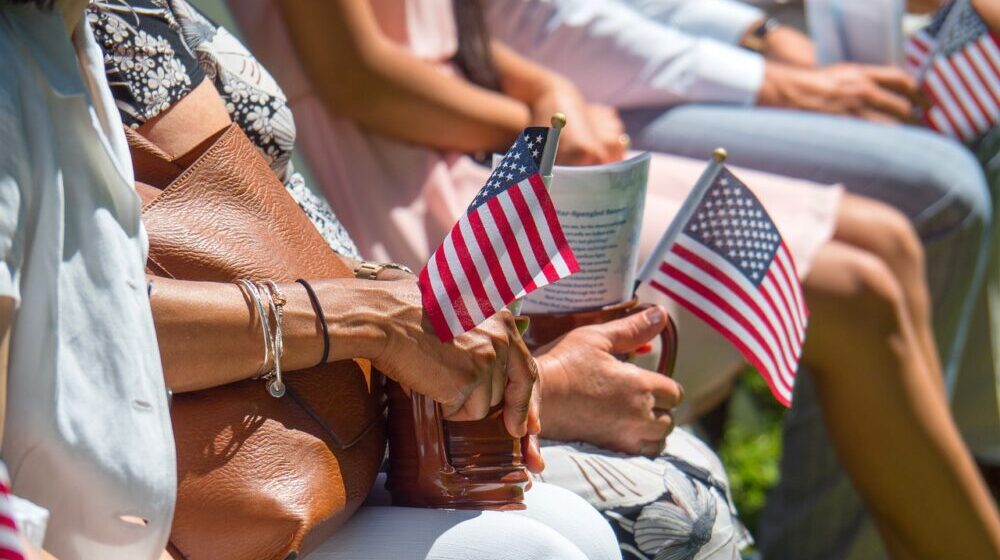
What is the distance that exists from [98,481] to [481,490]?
0.44m

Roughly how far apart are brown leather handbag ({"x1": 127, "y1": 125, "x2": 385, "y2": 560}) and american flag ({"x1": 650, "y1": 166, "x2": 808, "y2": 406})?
0.66 m

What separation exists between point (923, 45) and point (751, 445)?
1.48m

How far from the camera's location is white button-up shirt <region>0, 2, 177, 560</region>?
1.09 meters

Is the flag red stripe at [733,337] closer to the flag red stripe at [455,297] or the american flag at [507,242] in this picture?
the american flag at [507,242]

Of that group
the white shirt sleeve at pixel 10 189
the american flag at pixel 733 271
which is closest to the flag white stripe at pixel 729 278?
the american flag at pixel 733 271

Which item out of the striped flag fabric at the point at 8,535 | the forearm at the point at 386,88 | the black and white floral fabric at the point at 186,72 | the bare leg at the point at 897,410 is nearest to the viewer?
the striped flag fabric at the point at 8,535

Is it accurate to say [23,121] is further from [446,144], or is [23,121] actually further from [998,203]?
[998,203]

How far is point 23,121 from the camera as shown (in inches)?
43.6

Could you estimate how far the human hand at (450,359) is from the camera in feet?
4.53

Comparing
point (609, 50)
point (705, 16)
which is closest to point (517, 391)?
point (609, 50)

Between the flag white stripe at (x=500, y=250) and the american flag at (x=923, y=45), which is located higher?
the flag white stripe at (x=500, y=250)

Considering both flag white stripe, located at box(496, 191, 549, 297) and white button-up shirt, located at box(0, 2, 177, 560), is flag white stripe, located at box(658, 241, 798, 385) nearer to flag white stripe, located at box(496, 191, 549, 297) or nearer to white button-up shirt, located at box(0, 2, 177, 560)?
flag white stripe, located at box(496, 191, 549, 297)

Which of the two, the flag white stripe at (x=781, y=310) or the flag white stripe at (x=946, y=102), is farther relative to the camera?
the flag white stripe at (x=946, y=102)

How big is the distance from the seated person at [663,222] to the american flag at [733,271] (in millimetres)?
310
